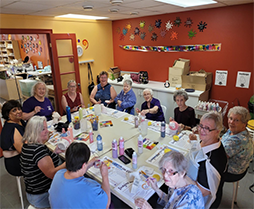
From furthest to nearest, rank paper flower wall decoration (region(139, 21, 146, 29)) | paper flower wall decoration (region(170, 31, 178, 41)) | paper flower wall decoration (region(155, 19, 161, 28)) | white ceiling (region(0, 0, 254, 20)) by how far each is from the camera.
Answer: paper flower wall decoration (region(139, 21, 146, 29))
paper flower wall decoration (region(155, 19, 161, 28))
paper flower wall decoration (region(170, 31, 178, 41))
white ceiling (region(0, 0, 254, 20))

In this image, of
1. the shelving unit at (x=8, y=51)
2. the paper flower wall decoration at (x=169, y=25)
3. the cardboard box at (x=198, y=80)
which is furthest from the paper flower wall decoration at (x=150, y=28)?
the shelving unit at (x=8, y=51)

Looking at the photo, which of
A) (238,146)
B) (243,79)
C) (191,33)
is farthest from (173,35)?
(238,146)

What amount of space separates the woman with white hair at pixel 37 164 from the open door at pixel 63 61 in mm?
2928

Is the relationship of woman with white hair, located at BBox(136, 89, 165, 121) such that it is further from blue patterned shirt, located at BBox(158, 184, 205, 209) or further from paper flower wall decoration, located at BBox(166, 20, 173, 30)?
paper flower wall decoration, located at BBox(166, 20, 173, 30)

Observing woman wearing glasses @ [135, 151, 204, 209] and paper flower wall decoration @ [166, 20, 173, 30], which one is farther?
paper flower wall decoration @ [166, 20, 173, 30]

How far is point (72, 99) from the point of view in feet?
11.5

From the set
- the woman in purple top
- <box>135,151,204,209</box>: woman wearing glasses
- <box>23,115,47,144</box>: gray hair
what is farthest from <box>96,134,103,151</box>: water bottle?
the woman in purple top

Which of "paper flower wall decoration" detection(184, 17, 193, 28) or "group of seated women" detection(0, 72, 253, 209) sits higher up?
"paper flower wall decoration" detection(184, 17, 193, 28)

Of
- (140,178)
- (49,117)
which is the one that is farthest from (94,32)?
(140,178)

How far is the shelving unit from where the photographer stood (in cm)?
860

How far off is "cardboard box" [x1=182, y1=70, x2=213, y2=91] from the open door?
2754mm

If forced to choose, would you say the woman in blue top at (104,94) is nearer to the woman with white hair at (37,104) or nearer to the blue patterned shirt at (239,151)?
the woman with white hair at (37,104)

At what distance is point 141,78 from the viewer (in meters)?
4.84

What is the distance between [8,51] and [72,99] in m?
7.45
